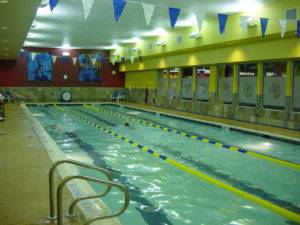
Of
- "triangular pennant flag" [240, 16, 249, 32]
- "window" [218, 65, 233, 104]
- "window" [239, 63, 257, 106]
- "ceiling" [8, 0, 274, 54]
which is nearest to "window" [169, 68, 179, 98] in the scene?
"ceiling" [8, 0, 274, 54]

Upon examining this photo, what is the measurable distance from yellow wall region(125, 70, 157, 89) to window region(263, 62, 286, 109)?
9.33 meters

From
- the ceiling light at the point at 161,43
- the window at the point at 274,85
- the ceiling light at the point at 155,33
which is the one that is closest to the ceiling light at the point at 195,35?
the ceiling light at the point at 155,33

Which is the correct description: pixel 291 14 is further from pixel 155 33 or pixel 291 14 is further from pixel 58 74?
pixel 58 74

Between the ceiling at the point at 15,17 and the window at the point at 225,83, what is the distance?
25.2 feet

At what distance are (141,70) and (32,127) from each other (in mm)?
13282

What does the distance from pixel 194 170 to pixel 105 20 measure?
879 centimetres

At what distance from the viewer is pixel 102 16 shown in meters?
12.9

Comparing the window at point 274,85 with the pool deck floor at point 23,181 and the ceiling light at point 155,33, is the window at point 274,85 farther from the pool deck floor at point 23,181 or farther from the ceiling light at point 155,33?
the pool deck floor at point 23,181

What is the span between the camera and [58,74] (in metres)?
24.8

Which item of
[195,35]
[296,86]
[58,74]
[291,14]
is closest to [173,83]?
[195,35]

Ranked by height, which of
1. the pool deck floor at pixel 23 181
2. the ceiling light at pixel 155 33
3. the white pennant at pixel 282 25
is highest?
the ceiling light at pixel 155 33

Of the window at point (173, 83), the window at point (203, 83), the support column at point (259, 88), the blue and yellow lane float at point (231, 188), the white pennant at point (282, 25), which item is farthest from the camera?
the window at point (173, 83)

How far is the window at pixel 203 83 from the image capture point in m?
15.9

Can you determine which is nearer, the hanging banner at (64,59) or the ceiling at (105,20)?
the ceiling at (105,20)
